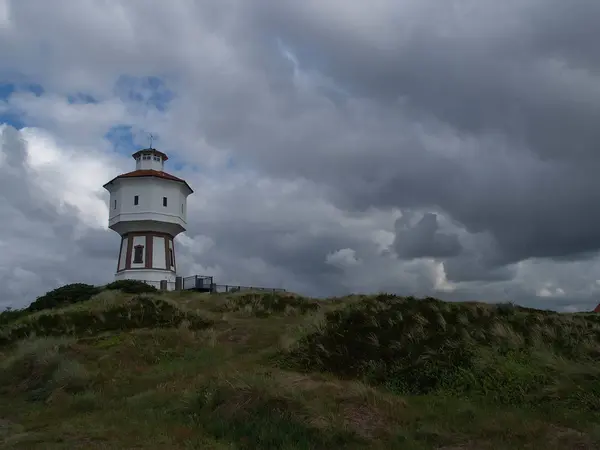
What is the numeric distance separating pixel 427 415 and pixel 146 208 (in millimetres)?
40559

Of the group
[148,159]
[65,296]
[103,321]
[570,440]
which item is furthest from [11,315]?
[570,440]

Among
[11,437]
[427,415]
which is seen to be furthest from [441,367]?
[11,437]

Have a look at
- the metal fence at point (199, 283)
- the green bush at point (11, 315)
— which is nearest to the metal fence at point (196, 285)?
the metal fence at point (199, 283)

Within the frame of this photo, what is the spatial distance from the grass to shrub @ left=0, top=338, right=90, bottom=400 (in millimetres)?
48

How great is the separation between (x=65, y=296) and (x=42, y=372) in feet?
68.8

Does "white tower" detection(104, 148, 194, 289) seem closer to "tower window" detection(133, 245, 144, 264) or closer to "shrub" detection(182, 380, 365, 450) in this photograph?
"tower window" detection(133, 245, 144, 264)

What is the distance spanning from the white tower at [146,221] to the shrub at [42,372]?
97.8 feet

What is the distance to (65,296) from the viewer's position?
1339 inches

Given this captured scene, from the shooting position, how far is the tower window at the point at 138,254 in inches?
1834

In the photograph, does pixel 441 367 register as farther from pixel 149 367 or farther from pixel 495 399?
pixel 149 367

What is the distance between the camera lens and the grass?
8.29 m

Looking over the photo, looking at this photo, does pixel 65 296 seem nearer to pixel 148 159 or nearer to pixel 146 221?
pixel 146 221

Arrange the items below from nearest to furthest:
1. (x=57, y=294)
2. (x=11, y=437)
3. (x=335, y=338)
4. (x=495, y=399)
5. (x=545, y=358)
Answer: (x=11, y=437), (x=495, y=399), (x=545, y=358), (x=335, y=338), (x=57, y=294)

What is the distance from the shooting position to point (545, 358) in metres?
11.0
